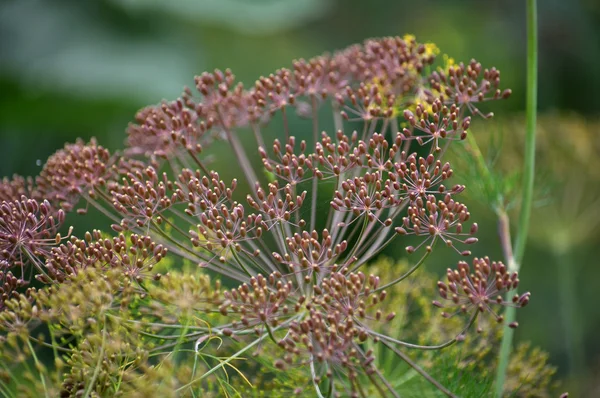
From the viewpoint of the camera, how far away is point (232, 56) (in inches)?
270

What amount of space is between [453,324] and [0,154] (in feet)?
10.1

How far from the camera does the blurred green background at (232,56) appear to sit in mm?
4039

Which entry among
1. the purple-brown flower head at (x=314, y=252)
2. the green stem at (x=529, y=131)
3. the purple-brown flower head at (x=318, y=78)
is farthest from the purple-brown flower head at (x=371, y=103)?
the purple-brown flower head at (x=314, y=252)

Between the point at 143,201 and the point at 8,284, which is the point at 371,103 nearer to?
the point at 143,201

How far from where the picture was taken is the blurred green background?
4039mm

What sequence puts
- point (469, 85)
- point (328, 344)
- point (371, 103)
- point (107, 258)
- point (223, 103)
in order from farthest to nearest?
point (223, 103) < point (371, 103) < point (469, 85) < point (107, 258) < point (328, 344)

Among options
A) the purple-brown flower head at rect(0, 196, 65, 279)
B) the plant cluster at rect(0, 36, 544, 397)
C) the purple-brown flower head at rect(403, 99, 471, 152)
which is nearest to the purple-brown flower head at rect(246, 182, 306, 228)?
the plant cluster at rect(0, 36, 544, 397)

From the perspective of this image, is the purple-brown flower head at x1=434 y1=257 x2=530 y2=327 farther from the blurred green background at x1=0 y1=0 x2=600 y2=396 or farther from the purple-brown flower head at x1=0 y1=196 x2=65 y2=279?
the blurred green background at x1=0 y1=0 x2=600 y2=396

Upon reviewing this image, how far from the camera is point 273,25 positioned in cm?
601

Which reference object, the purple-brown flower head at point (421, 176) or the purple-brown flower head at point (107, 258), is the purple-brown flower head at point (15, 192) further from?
the purple-brown flower head at point (421, 176)

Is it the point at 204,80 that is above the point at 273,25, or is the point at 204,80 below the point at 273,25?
below

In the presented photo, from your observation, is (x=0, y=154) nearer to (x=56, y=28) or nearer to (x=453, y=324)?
(x=56, y=28)

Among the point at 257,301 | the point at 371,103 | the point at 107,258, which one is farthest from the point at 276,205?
the point at 371,103

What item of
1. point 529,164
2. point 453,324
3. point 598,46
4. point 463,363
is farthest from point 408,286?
point 598,46
